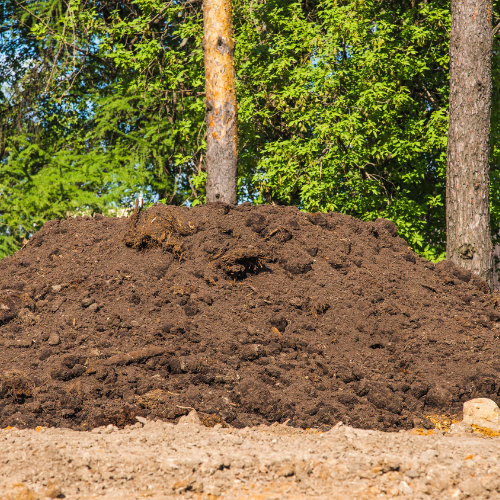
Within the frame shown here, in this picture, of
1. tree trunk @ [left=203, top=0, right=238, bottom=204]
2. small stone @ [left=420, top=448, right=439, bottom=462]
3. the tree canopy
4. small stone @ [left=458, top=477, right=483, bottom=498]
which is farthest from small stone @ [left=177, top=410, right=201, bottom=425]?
the tree canopy

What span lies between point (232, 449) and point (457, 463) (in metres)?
1.18

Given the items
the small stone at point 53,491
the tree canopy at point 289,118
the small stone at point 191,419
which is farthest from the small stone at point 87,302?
the tree canopy at point 289,118

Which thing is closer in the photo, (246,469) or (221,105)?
(246,469)

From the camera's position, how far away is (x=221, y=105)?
675 cm

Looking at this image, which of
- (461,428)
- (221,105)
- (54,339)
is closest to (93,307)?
(54,339)

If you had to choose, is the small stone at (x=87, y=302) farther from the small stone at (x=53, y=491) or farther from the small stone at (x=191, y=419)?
the small stone at (x=53, y=491)

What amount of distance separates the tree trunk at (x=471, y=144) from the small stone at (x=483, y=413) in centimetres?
307

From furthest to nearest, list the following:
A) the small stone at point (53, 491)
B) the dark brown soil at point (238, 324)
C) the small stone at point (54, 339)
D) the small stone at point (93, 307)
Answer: the small stone at point (93, 307)
the small stone at point (54, 339)
the dark brown soil at point (238, 324)
the small stone at point (53, 491)

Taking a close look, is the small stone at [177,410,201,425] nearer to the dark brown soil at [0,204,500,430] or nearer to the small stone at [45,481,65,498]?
the dark brown soil at [0,204,500,430]

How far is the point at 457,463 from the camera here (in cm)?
253

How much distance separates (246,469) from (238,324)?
5.79 ft

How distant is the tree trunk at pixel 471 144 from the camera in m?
6.41

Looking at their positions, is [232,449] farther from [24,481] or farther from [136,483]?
[24,481]

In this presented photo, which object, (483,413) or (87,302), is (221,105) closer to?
(87,302)
